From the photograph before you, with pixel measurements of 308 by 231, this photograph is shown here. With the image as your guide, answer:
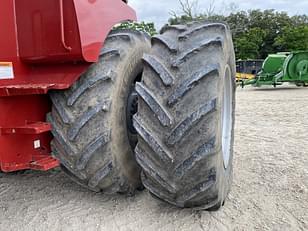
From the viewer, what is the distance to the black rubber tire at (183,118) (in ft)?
7.63

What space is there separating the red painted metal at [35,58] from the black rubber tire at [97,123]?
Result: 0.09 metres

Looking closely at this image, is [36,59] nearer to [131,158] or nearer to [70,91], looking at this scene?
[70,91]

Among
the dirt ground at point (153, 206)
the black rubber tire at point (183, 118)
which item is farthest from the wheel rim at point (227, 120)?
the black rubber tire at point (183, 118)

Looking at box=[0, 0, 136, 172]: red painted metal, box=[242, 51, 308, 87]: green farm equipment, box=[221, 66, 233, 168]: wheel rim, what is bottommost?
box=[242, 51, 308, 87]: green farm equipment

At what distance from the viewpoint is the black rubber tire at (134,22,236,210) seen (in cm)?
233

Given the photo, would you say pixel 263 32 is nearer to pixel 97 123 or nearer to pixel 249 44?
pixel 249 44

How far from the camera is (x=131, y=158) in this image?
2.89m

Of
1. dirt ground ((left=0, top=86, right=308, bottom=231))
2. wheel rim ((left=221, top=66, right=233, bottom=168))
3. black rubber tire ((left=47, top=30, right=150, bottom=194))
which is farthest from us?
wheel rim ((left=221, top=66, right=233, bottom=168))

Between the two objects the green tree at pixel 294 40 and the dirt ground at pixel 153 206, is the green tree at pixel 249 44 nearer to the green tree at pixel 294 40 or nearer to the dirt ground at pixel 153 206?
the green tree at pixel 294 40

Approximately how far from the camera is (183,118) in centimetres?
232

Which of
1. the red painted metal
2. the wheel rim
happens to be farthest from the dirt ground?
the red painted metal

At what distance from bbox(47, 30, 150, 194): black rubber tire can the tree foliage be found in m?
28.9

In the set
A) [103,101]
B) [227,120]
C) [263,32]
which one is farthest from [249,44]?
[103,101]

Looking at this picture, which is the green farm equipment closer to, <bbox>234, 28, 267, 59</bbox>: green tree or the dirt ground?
the dirt ground
